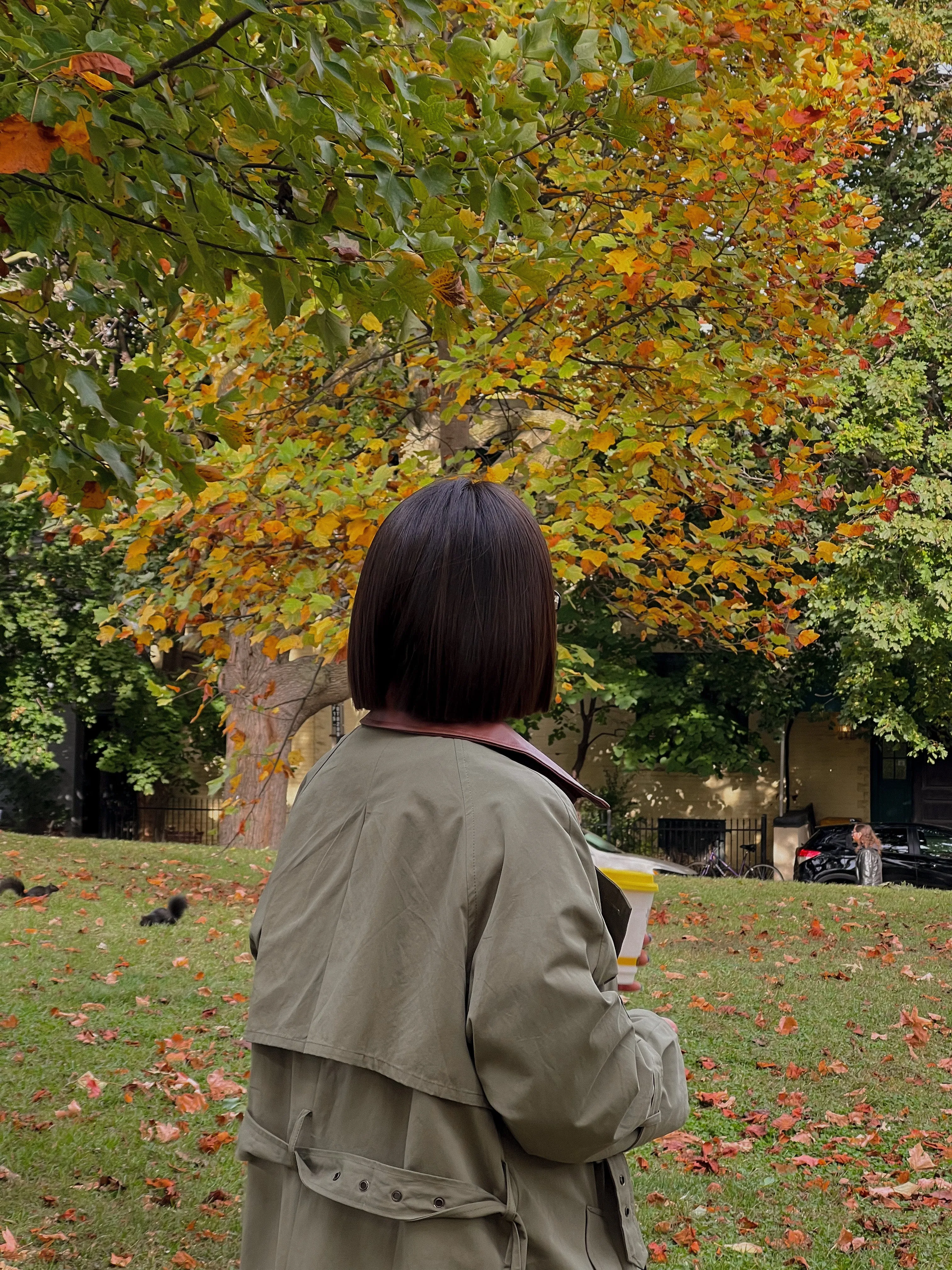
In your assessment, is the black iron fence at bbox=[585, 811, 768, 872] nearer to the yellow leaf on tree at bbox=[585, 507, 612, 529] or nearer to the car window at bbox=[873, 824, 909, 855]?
the car window at bbox=[873, 824, 909, 855]

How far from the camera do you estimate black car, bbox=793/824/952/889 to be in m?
18.8

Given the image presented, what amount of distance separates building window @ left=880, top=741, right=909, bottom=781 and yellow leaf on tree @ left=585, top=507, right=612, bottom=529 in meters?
21.1

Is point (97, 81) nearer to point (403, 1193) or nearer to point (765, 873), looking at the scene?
point (403, 1193)

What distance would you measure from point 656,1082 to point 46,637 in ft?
68.9

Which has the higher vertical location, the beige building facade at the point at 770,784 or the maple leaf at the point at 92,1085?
the beige building facade at the point at 770,784

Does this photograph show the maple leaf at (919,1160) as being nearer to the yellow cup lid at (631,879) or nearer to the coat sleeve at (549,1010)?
the yellow cup lid at (631,879)

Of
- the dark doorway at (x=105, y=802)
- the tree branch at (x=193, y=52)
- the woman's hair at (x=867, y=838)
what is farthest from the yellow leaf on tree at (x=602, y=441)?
the dark doorway at (x=105, y=802)

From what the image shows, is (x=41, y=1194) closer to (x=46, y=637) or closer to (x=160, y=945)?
(x=160, y=945)

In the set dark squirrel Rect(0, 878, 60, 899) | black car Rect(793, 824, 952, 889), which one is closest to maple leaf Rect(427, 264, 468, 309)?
dark squirrel Rect(0, 878, 60, 899)

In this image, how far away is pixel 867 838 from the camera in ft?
58.2

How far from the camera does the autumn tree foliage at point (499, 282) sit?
362cm

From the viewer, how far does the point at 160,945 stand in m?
9.18

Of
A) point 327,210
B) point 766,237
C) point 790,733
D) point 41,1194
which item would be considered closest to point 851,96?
point 766,237

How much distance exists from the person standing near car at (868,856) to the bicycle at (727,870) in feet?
12.0
